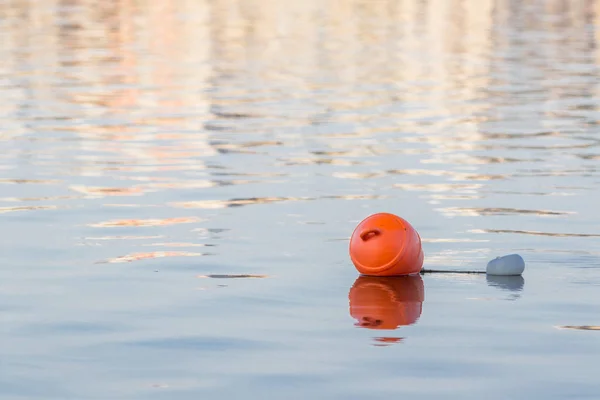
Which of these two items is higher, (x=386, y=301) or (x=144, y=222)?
(x=144, y=222)

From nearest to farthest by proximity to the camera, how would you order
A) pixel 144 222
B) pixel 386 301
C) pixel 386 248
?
pixel 386 301 < pixel 386 248 < pixel 144 222

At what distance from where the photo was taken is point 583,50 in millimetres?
41281

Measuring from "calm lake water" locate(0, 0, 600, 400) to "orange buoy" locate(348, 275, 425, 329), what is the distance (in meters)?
0.04

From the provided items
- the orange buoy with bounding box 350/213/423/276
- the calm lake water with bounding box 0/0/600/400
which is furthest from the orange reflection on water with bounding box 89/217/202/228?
the orange buoy with bounding box 350/213/423/276

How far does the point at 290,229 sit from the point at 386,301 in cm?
310

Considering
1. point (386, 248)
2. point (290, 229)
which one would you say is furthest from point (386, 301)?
point (290, 229)

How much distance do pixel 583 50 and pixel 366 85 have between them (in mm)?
12847

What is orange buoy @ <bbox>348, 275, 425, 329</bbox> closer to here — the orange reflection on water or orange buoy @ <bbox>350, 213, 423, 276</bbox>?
orange buoy @ <bbox>350, 213, 423, 276</bbox>

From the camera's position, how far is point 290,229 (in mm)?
14031

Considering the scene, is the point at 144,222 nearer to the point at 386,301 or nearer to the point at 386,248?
the point at 386,248

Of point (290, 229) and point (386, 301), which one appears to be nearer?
point (386, 301)

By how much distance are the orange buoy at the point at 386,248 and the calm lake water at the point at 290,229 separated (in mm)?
142

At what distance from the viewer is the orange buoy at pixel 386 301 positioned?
10320mm

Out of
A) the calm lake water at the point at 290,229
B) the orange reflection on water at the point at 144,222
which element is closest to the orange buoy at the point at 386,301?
the calm lake water at the point at 290,229
